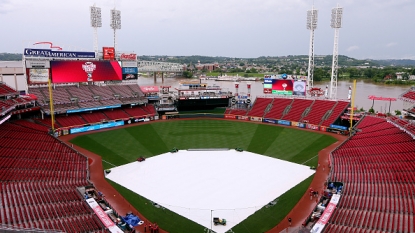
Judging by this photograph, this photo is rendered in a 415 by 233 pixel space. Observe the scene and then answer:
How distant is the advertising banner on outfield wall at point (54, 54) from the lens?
49931 mm

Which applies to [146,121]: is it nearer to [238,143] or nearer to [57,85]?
[57,85]

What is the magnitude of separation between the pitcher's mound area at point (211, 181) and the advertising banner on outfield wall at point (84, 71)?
1094 inches

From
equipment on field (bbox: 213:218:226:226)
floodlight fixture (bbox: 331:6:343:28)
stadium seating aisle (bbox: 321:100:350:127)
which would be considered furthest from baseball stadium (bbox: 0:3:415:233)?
floodlight fixture (bbox: 331:6:343:28)

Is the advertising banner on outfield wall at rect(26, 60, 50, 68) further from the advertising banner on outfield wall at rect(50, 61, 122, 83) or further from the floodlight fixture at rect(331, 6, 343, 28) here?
the floodlight fixture at rect(331, 6, 343, 28)

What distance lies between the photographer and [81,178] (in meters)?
29.0

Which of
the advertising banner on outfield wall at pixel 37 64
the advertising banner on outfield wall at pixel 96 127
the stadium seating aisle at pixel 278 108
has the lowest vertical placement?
the advertising banner on outfield wall at pixel 96 127

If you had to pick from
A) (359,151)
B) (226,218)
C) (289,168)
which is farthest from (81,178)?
(359,151)

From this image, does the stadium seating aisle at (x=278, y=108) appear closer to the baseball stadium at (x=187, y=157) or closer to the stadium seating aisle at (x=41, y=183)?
the baseball stadium at (x=187, y=157)

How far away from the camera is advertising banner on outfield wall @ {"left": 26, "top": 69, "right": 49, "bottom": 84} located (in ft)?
167

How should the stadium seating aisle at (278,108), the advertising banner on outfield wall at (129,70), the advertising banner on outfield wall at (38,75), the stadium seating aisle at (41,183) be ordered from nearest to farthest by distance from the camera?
the stadium seating aisle at (41,183) < the advertising banner on outfield wall at (38,75) < the stadium seating aisle at (278,108) < the advertising banner on outfield wall at (129,70)

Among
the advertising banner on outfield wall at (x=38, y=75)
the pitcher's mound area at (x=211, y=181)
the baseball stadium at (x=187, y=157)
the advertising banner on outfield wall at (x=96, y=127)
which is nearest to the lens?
the baseball stadium at (x=187, y=157)

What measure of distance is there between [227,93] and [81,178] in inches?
1673

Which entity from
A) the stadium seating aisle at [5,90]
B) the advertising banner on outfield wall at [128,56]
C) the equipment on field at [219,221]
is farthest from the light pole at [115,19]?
the equipment on field at [219,221]

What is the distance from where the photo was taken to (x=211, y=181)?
30.0m
